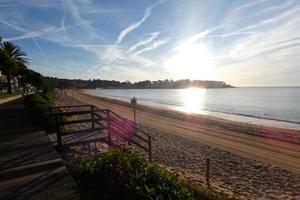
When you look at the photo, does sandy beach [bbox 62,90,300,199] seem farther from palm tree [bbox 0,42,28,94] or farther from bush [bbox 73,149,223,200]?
palm tree [bbox 0,42,28,94]

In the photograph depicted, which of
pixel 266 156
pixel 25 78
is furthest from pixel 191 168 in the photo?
pixel 25 78

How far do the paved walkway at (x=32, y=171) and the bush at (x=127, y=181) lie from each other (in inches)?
20.6

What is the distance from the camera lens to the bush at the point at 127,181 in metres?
3.91

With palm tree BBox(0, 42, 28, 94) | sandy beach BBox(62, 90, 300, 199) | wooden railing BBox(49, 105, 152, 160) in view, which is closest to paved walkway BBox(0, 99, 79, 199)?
wooden railing BBox(49, 105, 152, 160)

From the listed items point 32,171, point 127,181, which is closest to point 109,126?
point 32,171

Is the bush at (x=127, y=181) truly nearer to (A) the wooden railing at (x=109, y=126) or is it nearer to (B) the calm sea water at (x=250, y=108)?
(A) the wooden railing at (x=109, y=126)

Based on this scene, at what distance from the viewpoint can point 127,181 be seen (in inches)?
167

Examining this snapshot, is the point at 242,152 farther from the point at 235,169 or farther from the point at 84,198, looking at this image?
the point at 84,198

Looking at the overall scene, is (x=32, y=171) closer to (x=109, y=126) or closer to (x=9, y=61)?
(x=109, y=126)

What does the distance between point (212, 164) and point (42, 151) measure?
26.2 ft

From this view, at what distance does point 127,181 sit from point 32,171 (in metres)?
5.00

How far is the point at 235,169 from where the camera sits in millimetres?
13039

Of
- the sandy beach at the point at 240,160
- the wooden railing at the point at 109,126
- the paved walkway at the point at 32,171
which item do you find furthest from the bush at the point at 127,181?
the sandy beach at the point at 240,160

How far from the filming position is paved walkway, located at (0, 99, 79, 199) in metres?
6.43
